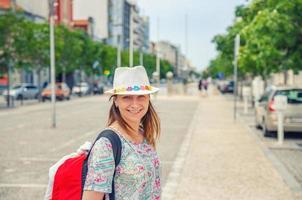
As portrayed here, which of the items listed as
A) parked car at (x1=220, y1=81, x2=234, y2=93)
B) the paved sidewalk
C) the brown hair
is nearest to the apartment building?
parked car at (x1=220, y1=81, x2=234, y2=93)

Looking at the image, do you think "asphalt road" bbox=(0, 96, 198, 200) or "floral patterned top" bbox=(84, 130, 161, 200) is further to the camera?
"asphalt road" bbox=(0, 96, 198, 200)

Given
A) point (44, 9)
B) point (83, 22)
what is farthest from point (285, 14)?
point (83, 22)

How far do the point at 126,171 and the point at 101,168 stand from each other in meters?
0.14

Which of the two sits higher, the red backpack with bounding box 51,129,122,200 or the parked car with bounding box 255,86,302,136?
the red backpack with bounding box 51,129,122,200

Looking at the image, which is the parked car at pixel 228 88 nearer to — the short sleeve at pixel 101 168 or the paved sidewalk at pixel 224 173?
the paved sidewalk at pixel 224 173

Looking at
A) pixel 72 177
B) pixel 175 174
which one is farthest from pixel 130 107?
pixel 175 174

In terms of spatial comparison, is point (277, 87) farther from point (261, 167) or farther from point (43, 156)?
point (43, 156)

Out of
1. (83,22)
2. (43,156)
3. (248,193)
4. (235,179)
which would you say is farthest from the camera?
(83,22)

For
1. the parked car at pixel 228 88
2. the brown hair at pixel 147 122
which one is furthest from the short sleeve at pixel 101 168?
the parked car at pixel 228 88

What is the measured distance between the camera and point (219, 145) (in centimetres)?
1403

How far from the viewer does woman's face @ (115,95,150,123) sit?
302 cm

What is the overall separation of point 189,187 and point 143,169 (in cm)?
568

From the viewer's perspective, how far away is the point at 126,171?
9.13 feet

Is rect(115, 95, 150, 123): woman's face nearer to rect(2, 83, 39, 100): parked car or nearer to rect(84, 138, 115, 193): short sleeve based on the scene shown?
rect(84, 138, 115, 193): short sleeve
